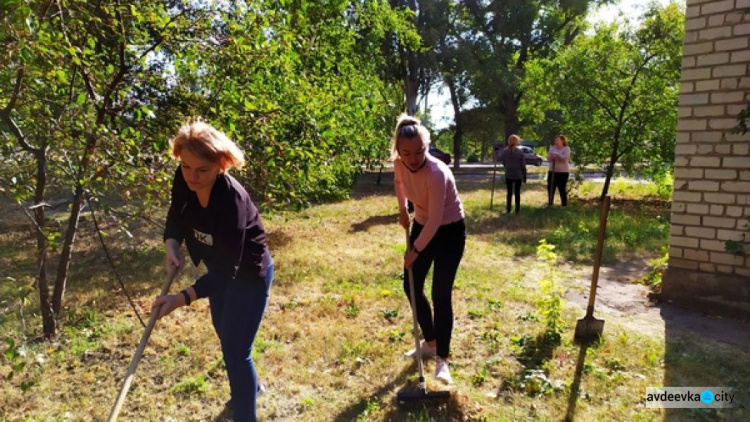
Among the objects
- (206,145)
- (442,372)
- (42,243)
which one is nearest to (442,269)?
(442,372)

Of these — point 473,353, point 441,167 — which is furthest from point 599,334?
point 441,167

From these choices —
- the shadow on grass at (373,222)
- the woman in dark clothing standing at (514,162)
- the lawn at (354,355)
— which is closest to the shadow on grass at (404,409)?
the lawn at (354,355)

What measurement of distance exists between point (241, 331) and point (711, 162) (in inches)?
186

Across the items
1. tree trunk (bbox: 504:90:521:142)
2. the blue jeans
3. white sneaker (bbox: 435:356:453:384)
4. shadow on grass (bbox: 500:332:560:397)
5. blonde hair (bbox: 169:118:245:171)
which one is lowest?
shadow on grass (bbox: 500:332:560:397)

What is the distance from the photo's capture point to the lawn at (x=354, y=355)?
324 cm

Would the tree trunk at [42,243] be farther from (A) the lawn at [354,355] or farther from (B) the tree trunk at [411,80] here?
(B) the tree trunk at [411,80]

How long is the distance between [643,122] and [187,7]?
37.8 feet

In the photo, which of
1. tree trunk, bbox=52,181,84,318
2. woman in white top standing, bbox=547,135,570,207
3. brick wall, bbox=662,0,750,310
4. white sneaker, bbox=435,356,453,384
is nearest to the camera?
white sneaker, bbox=435,356,453,384

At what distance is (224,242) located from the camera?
238 cm

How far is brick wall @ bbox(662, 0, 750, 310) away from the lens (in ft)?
15.1

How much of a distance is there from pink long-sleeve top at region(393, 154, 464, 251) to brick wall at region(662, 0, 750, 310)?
3084 mm

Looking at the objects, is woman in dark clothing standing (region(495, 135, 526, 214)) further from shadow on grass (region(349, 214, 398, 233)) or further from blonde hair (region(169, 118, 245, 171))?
blonde hair (region(169, 118, 245, 171))

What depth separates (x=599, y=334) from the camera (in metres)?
4.15

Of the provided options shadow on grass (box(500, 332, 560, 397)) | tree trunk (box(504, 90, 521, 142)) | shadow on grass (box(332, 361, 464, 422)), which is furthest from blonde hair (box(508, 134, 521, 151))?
tree trunk (box(504, 90, 521, 142))
